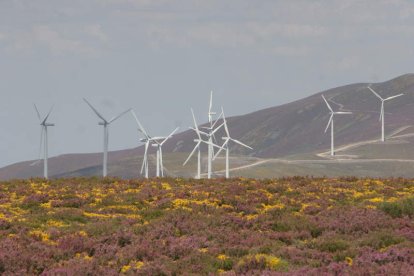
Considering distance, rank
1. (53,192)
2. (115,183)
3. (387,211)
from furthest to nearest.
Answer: (115,183)
(53,192)
(387,211)

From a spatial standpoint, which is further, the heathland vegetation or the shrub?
the shrub

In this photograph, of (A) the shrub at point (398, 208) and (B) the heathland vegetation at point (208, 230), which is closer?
(B) the heathland vegetation at point (208, 230)

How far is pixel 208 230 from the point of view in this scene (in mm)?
25297

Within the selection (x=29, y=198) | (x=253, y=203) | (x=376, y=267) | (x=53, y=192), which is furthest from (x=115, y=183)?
(x=376, y=267)

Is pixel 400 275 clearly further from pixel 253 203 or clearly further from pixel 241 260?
pixel 253 203

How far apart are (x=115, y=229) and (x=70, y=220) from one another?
3.54m

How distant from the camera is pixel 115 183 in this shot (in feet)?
140

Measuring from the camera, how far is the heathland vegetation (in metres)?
20.2

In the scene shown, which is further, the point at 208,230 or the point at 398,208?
the point at 398,208

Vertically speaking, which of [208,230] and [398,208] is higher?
[398,208]

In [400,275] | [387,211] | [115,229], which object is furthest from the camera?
[387,211]

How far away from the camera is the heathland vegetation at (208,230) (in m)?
20.2

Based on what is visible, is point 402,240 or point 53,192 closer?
point 402,240

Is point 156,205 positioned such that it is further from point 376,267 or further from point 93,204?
point 376,267
